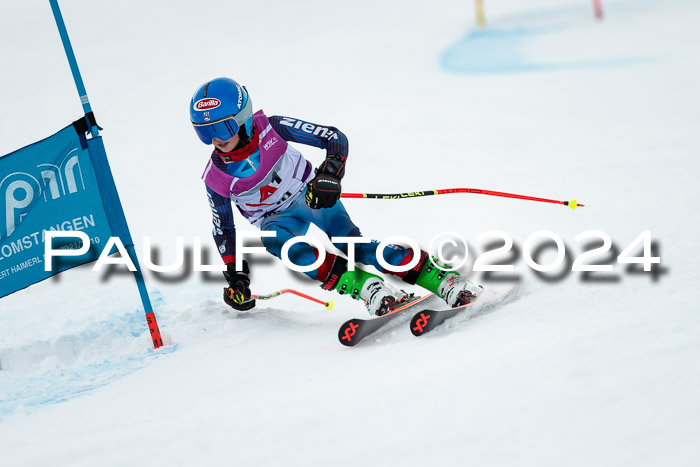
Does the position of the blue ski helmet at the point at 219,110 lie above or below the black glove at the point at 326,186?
above

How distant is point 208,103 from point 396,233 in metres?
2.56

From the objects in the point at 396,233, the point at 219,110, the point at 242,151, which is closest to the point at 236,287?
the point at 242,151

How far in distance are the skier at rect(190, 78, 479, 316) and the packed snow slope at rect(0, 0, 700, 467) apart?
31 centimetres

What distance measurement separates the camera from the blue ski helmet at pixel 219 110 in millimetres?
3424

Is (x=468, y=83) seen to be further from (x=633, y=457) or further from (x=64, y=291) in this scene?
(x=633, y=457)

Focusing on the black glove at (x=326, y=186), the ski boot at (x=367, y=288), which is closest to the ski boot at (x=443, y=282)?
the ski boot at (x=367, y=288)

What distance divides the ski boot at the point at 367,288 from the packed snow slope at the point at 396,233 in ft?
0.60

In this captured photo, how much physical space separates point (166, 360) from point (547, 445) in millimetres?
2406

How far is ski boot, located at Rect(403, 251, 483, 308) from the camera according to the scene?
3506 millimetres

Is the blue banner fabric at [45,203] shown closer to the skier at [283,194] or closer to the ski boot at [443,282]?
the skier at [283,194]

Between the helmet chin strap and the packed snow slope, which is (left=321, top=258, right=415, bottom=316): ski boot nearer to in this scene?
the packed snow slope

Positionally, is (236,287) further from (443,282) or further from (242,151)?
(443,282)

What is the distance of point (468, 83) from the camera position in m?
9.54

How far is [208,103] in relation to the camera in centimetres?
343
